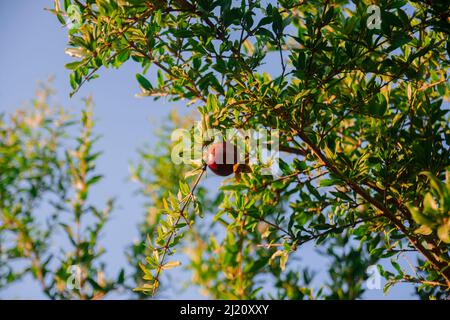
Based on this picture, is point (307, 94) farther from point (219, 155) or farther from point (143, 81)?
point (143, 81)

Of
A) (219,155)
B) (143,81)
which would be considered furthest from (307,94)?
(143,81)

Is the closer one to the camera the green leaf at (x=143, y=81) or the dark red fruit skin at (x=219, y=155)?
the dark red fruit skin at (x=219, y=155)

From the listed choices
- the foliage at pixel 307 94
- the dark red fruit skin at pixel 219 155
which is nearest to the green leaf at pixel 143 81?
the foliage at pixel 307 94

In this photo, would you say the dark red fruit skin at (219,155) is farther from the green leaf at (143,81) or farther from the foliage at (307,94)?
the green leaf at (143,81)

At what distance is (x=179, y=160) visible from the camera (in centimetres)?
125

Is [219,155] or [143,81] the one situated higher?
[143,81]

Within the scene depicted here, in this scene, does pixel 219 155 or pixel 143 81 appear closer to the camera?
pixel 219 155

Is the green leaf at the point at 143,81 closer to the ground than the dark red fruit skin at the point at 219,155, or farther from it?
farther from it

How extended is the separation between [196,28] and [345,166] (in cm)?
63

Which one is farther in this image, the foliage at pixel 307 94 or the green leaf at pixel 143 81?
the green leaf at pixel 143 81

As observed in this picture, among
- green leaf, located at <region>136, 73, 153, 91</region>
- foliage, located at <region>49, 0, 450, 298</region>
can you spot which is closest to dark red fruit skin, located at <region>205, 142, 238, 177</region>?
foliage, located at <region>49, 0, 450, 298</region>

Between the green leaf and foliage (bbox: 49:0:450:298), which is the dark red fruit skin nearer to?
foliage (bbox: 49:0:450:298)
